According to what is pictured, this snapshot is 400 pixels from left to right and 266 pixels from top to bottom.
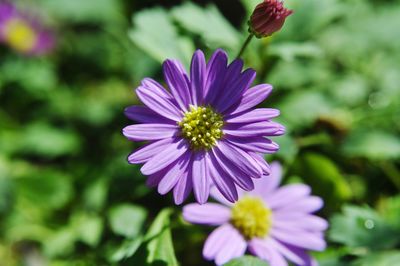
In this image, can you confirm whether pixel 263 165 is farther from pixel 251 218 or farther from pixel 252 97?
pixel 251 218

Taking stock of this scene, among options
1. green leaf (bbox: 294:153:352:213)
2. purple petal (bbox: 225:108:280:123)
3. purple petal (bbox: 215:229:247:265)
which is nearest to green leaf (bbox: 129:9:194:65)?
purple petal (bbox: 225:108:280:123)

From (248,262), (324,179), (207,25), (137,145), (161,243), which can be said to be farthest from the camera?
(137,145)

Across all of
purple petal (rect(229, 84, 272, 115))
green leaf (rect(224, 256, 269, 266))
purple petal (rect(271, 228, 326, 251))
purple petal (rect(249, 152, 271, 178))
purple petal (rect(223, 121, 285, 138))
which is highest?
purple petal (rect(229, 84, 272, 115))

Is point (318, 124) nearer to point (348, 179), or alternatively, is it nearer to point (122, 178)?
point (348, 179)

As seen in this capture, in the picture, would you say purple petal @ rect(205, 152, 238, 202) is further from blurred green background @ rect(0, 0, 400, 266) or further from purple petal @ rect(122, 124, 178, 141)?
blurred green background @ rect(0, 0, 400, 266)

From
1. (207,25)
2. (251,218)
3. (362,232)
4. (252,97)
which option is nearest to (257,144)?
(252,97)

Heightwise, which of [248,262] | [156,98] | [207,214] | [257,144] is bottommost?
[248,262]
